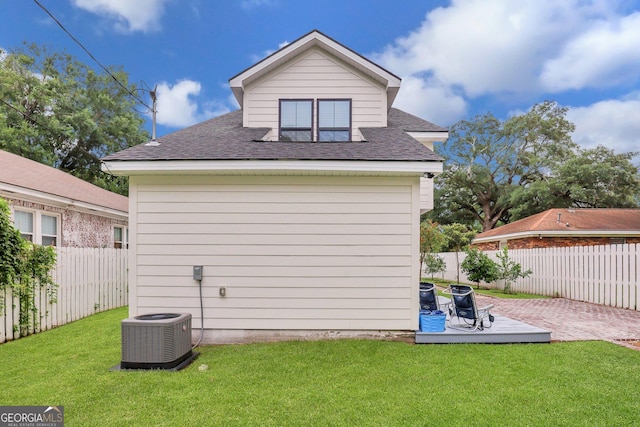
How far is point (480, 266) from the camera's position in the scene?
13.2m

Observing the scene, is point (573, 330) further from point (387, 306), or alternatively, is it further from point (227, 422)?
point (227, 422)

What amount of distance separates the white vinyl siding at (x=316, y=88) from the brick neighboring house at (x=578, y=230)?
38.4 ft

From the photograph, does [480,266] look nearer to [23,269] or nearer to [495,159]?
[23,269]

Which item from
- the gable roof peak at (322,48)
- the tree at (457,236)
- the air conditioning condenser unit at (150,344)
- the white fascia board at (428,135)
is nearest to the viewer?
the air conditioning condenser unit at (150,344)

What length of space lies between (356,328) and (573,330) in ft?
14.7

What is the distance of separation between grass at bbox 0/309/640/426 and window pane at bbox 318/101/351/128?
4.38 metres

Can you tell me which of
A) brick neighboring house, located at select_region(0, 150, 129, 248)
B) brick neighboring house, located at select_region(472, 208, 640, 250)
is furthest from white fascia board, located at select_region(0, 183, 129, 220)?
brick neighboring house, located at select_region(472, 208, 640, 250)

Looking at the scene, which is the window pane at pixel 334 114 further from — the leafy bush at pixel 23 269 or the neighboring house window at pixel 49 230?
the neighboring house window at pixel 49 230

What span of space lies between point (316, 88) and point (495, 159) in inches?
1100

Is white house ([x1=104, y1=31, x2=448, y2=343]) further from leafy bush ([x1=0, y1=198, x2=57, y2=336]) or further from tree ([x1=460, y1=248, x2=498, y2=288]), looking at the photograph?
tree ([x1=460, y1=248, x2=498, y2=288])

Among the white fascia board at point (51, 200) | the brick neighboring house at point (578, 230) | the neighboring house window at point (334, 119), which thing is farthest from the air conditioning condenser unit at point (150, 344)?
the brick neighboring house at point (578, 230)

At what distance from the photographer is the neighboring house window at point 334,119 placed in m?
6.94

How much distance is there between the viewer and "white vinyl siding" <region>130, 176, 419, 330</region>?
552cm

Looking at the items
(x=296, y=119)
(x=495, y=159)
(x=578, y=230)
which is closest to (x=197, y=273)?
(x=296, y=119)
